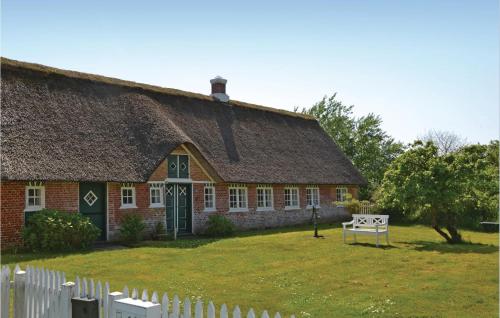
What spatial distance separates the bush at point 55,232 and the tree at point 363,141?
97.1 ft

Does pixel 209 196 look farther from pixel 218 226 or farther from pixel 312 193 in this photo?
pixel 312 193

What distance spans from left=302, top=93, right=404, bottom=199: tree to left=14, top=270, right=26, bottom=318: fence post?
37.1 metres

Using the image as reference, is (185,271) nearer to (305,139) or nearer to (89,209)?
(89,209)

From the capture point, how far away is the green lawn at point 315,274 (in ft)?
26.7

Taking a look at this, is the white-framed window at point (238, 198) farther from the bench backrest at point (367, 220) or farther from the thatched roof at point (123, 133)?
the bench backrest at point (367, 220)

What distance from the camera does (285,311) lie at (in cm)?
777

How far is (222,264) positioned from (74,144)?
8.23m

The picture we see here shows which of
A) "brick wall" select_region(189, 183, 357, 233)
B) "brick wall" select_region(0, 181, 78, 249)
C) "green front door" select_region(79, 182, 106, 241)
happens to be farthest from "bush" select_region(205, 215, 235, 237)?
"brick wall" select_region(0, 181, 78, 249)

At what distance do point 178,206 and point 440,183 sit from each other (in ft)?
34.8

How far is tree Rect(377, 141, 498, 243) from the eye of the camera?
15570 mm

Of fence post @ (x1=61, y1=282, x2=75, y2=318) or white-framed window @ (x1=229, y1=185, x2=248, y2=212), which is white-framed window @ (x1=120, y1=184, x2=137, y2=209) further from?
fence post @ (x1=61, y1=282, x2=75, y2=318)

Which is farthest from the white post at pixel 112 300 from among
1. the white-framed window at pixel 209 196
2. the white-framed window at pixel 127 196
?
the white-framed window at pixel 209 196

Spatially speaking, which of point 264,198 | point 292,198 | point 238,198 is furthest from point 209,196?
point 292,198

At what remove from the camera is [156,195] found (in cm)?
1956
